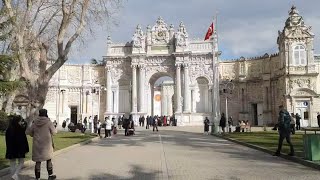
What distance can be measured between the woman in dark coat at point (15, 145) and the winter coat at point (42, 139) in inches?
14.4

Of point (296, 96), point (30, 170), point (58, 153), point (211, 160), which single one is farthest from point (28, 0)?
point (296, 96)

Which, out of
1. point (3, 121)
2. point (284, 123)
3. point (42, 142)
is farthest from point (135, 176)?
point (3, 121)

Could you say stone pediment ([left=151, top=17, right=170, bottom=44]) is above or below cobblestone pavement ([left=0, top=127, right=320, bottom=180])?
above

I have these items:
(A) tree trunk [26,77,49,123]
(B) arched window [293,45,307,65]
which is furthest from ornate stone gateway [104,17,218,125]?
(A) tree trunk [26,77,49,123]

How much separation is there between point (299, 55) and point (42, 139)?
141 ft

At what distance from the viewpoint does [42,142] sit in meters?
9.98

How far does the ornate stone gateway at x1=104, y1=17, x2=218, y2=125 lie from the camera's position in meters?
55.8

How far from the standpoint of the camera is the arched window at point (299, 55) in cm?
4762

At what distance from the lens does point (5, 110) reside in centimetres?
3447

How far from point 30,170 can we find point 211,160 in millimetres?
6198

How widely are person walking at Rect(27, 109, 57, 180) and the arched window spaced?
42.5 meters

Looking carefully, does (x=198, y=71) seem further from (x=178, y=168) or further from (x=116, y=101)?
(x=178, y=168)

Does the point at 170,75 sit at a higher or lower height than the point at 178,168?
higher

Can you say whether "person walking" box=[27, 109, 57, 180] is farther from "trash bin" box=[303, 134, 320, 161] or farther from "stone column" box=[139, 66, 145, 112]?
"stone column" box=[139, 66, 145, 112]
